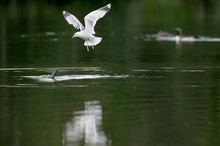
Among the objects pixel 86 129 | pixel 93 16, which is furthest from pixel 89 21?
pixel 86 129

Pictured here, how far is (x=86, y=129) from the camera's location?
54.6ft

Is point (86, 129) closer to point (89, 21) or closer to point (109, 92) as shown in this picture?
point (109, 92)

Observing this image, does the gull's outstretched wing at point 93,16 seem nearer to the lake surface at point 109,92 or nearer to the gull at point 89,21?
the gull at point 89,21

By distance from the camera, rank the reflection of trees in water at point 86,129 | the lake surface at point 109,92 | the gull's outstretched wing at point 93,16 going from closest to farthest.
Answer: the reflection of trees in water at point 86,129 → the lake surface at point 109,92 → the gull's outstretched wing at point 93,16

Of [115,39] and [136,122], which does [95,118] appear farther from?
[115,39]

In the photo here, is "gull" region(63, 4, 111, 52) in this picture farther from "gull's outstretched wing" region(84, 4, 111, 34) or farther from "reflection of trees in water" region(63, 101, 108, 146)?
"reflection of trees in water" region(63, 101, 108, 146)

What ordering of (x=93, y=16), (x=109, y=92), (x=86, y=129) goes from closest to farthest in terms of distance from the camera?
(x=86, y=129) → (x=109, y=92) → (x=93, y=16)

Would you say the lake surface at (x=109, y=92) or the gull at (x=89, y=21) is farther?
the gull at (x=89, y=21)

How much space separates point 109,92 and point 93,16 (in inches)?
120

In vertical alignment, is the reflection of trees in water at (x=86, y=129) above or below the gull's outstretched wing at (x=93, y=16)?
below

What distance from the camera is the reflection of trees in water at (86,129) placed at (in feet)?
51.1

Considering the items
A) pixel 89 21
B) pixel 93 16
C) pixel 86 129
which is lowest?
pixel 86 129

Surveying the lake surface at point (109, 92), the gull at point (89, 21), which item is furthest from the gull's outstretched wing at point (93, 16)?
the lake surface at point (109, 92)

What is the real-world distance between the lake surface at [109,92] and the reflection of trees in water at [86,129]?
17 mm
